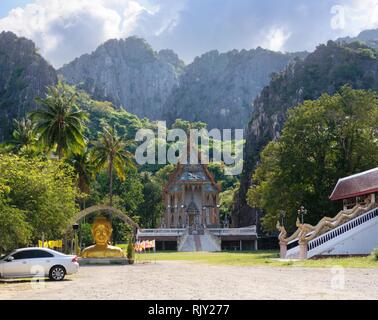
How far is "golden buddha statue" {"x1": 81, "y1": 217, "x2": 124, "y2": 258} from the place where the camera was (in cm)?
3925

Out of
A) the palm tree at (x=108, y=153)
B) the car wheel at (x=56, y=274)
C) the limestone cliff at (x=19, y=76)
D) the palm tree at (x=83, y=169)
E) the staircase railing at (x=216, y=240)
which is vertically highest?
the limestone cliff at (x=19, y=76)

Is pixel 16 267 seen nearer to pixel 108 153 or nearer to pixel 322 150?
pixel 322 150

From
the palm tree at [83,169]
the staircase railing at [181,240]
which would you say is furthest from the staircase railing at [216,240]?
the palm tree at [83,169]

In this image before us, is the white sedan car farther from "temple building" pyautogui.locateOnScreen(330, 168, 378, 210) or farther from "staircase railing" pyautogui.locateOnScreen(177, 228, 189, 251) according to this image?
"staircase railing" pyautogui.locateOnScreen(177, 228, 189, 251)

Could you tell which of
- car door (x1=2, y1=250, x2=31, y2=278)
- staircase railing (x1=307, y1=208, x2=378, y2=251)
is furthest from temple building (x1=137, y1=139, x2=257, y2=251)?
car door (x1=2, y1=250, x2=31, y2=278)

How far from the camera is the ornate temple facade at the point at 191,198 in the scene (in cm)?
9281

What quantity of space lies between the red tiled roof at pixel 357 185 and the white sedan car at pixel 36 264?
23.9 m

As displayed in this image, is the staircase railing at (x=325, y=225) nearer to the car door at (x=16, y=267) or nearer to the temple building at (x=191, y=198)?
the car door at (x=16, y=267)

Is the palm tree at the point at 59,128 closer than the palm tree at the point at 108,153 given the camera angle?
Yes

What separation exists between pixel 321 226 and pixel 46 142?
2181cm

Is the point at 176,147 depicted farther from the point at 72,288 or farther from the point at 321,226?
the point at 72,288
